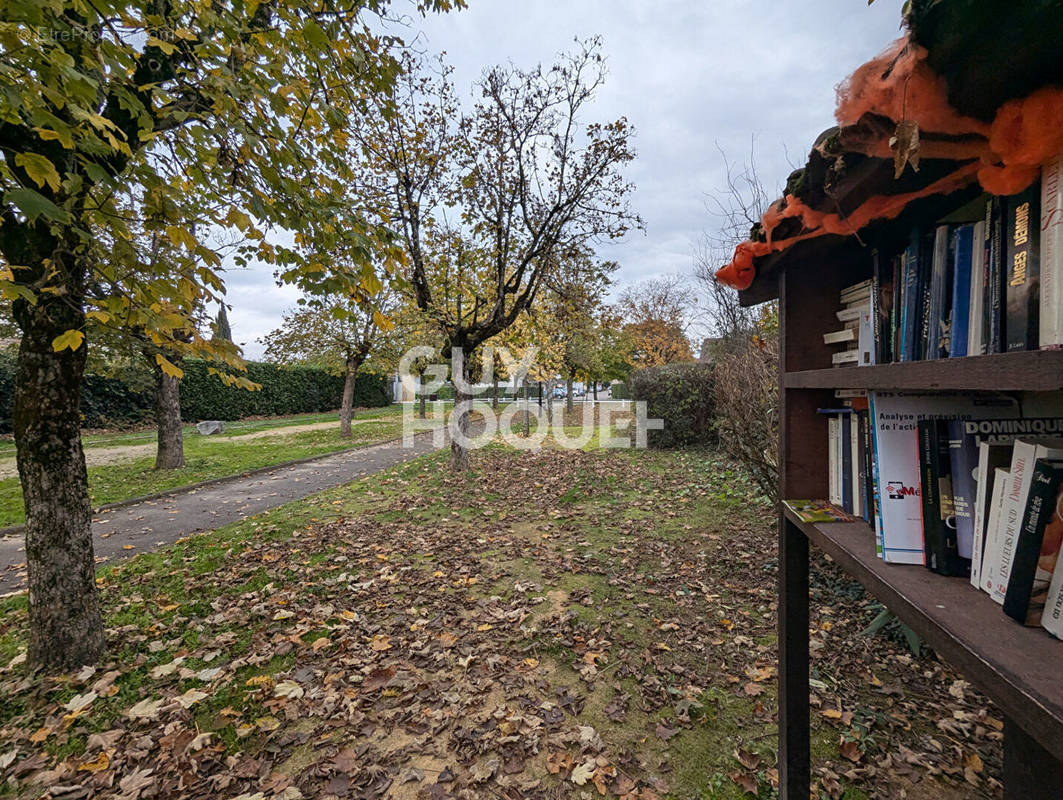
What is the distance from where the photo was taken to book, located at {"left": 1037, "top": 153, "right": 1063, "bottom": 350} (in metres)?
0.89

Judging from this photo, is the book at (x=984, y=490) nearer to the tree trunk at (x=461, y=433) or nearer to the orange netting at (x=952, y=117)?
the orange netting at (x=952, y=117)

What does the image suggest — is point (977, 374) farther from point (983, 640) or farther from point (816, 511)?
point (816, 511)

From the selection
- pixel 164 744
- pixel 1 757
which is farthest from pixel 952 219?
pixel 1 757

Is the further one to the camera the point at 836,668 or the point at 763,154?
the point at 763,154

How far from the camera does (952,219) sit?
1.49 meters

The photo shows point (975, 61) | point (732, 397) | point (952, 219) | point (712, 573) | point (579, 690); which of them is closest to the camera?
point (975, 61)

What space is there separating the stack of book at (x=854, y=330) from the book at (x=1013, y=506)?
78 centimetres

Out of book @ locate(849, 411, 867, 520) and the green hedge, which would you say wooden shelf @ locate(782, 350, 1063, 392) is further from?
the green hedge

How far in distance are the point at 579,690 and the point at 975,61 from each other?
3.41m

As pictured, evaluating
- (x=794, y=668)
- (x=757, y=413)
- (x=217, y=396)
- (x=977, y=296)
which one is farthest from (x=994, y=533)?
(x=217, y=396)

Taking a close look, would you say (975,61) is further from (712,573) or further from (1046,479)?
(712,573)

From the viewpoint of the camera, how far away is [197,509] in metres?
7.24

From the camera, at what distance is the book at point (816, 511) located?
1.85 metres

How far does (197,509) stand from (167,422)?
3.60m
